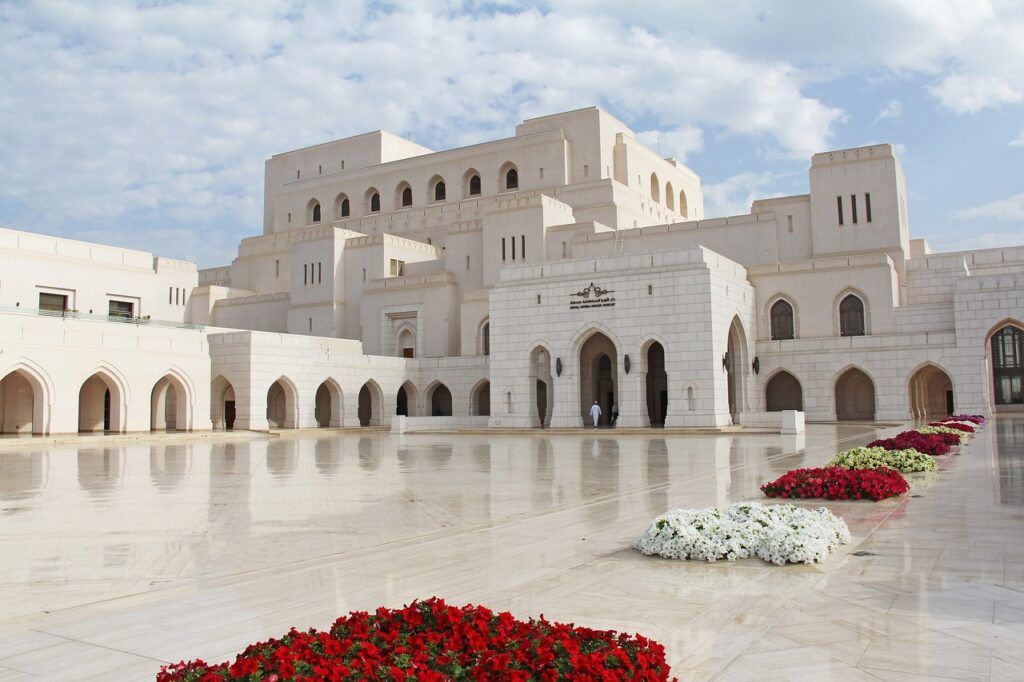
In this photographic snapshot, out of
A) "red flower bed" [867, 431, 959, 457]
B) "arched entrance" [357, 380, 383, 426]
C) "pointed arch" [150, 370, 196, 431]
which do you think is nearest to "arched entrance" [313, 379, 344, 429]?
"arched entrance" [357, 380, 383, 426]

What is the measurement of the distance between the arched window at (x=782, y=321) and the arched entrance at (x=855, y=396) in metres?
3.08

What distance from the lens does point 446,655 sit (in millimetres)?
3906

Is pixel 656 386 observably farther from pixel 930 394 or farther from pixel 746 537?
pixel 746 537

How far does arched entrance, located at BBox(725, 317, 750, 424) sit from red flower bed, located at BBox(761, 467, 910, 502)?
2514cm

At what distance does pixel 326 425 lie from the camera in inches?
1671

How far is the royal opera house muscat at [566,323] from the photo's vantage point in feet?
106

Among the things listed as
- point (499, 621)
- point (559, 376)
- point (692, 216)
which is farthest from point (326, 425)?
point (499, 621)

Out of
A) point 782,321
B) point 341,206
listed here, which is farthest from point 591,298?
point 341,206

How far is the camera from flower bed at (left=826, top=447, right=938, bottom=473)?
42.7 ft

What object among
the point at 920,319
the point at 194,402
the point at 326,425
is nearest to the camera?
the point at 194,402

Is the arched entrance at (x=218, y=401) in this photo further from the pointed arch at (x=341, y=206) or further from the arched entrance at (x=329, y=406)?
the pointed arch at (x=341, y=206)

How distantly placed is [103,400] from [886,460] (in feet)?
101

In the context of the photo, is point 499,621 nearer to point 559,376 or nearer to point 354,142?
point 559,376

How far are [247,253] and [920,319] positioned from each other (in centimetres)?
4357
